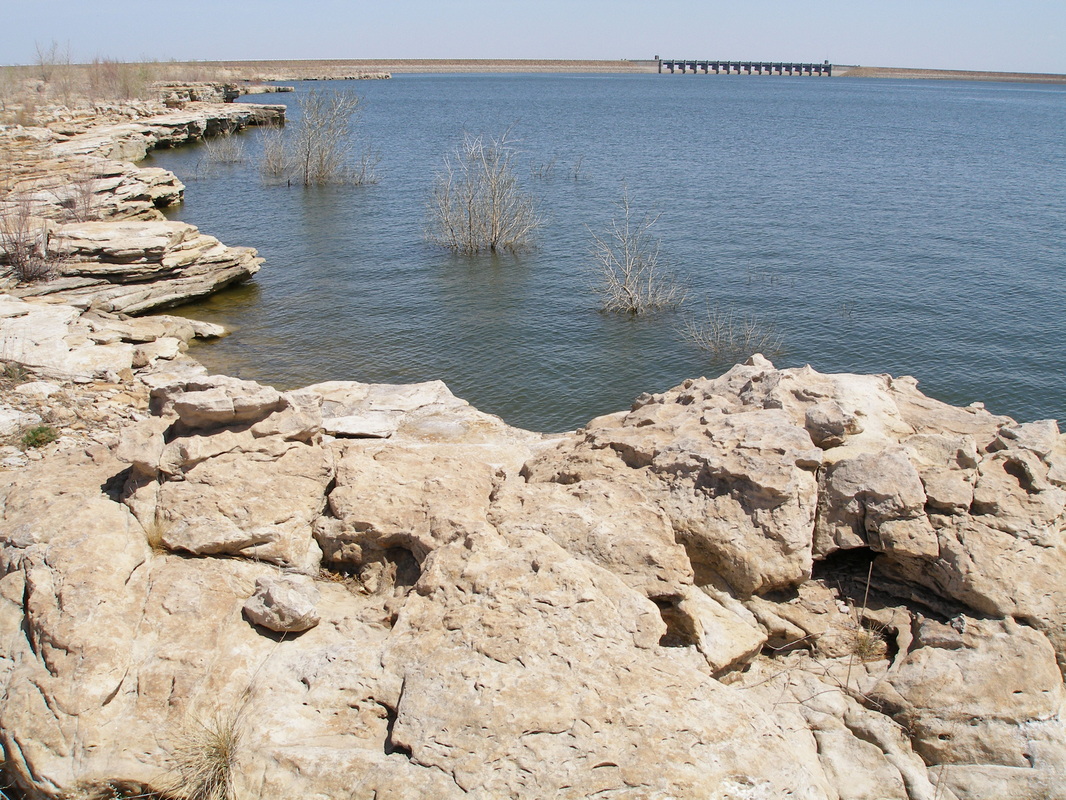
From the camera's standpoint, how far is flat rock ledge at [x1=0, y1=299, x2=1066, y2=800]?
5.14m

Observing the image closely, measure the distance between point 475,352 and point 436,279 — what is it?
21.3 feet

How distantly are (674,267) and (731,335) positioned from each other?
7.20m

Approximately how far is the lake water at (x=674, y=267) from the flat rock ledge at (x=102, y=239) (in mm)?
1428

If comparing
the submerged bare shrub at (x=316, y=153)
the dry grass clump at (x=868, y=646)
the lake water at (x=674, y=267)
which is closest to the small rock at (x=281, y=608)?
the dry grass clump at (x=868, y=646)

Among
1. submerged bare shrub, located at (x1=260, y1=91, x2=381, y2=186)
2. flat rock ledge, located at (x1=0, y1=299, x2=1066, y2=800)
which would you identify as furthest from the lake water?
flat rock ledge, located at (x1=0, y1=299, x2=1066, y2=800)

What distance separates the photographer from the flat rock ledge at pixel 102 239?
19.8m

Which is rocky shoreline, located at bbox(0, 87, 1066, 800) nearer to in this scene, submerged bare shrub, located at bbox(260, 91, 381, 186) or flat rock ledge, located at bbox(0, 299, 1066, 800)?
flat rock ledge, located at bbox(0, 299, 1066, 800)

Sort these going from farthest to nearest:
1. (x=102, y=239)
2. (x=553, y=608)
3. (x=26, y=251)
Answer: (x=102, y=239) → (x=26, y=251) → (x=553, y=608)

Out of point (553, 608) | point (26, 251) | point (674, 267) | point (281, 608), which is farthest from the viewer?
point (674, 267)

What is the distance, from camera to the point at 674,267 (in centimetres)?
2592

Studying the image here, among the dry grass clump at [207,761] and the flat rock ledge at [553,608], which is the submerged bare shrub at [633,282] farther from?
the dry grass clump at [207,761]

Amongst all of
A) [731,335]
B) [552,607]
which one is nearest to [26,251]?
[731,335]

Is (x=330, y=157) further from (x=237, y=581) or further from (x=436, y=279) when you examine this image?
(x=237, y=581)

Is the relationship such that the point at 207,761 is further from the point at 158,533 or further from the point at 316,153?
the point at 316,153
